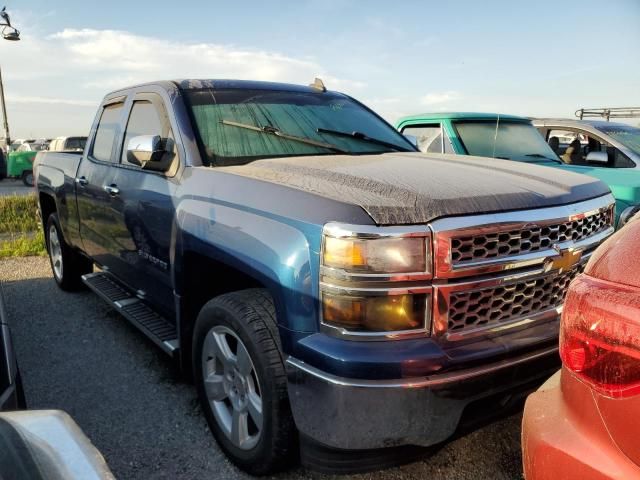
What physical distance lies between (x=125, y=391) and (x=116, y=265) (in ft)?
3.29

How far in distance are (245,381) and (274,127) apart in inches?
63.0

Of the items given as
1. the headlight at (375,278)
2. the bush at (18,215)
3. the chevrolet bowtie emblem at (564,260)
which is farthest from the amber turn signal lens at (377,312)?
Result: the bush at (18,215)

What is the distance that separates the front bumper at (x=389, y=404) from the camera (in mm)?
1870

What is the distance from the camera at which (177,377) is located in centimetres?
357

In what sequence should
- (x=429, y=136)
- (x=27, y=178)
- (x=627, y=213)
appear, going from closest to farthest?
(x=627, y=213)
(x=429, y=136)
(x=27, y=178)

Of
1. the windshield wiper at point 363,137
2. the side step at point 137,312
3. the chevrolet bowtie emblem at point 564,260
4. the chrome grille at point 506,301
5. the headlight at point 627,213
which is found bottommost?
the side step at point 137,312

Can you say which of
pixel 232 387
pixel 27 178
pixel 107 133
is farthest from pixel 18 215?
pixel 27 178

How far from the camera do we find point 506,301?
215 centimetres

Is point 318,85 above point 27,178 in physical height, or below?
above

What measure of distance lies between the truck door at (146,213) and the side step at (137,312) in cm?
12

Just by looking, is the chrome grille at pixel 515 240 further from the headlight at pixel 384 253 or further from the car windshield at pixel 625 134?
the car windshield at pixel 625 134

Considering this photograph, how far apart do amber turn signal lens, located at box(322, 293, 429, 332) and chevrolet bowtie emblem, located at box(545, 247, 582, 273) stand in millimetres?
644

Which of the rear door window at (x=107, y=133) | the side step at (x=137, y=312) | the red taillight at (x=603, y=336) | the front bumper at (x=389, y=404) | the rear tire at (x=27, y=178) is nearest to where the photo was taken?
the red taillight at (x=603, y=336)

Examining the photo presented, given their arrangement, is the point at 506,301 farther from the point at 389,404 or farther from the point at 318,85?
the point at 318,85
